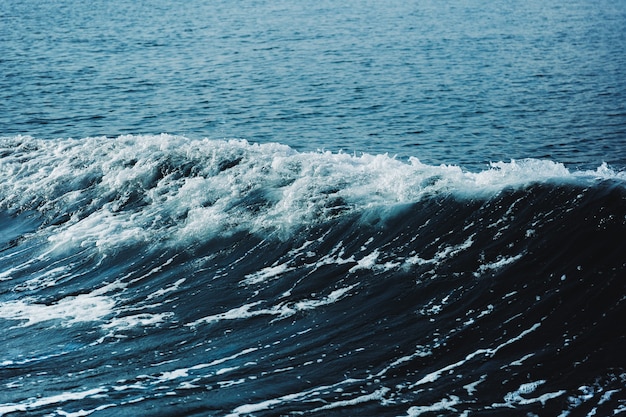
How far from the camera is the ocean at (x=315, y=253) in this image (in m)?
14.4

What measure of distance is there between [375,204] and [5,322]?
10.2 meters

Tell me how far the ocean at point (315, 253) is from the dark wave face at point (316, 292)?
0.06 metres

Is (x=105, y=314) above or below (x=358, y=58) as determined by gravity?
below

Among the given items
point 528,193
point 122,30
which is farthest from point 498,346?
point 122,30

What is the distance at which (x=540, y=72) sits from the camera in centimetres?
4425

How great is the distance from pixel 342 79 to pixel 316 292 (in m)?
26.7

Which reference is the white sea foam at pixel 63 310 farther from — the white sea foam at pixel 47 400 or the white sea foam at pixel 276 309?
the white sea foam at pixel 47 400

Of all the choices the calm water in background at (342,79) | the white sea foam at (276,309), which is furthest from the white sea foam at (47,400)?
the calm water in background at (342,79)

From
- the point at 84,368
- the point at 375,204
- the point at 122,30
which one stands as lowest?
the point at 84,368

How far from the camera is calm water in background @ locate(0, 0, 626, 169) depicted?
32.8m

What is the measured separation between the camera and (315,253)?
19.8m

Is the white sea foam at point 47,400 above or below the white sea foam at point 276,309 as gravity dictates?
below

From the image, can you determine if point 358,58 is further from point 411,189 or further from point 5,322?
point 5,322

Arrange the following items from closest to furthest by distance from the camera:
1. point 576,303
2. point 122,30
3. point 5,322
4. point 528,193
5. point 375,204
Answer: point 576,303 < point 5,322 < point 528,193 < point 375,204 < point 122,30
